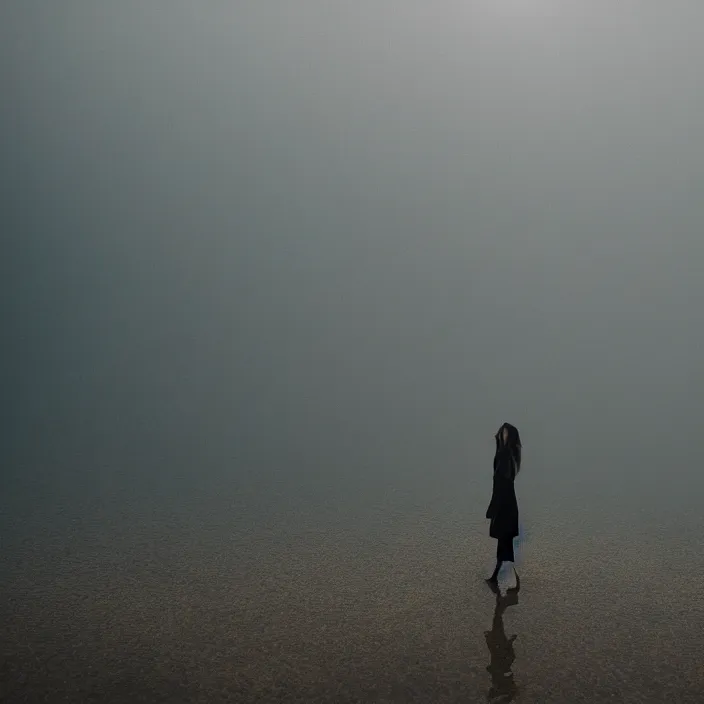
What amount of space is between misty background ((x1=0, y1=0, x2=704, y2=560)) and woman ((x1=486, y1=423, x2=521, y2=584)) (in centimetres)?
1354

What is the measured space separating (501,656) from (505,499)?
158 centimetres

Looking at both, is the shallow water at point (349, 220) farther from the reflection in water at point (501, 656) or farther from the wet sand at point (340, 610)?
the reflection in water at point (501, 656)

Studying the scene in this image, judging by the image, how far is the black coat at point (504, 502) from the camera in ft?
21.9

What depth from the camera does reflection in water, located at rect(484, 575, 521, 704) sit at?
4.96m

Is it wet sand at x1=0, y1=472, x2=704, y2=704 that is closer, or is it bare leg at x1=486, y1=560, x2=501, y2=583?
wet sand at x1=0, y1=472, x2=704, y2=704

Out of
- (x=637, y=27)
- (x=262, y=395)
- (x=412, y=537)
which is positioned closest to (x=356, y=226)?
(x=262, y=395)

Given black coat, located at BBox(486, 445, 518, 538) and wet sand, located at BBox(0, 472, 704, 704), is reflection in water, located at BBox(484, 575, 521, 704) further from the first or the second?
black coat, located at BBox(486, 445, 518, 538)

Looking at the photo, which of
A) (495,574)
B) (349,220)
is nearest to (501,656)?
(495,574)

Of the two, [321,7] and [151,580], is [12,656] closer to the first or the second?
[151,580]

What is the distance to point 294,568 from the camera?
24.2ft

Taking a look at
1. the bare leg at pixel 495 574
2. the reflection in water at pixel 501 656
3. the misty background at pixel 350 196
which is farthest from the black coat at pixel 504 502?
the misty background at pixel 350 196

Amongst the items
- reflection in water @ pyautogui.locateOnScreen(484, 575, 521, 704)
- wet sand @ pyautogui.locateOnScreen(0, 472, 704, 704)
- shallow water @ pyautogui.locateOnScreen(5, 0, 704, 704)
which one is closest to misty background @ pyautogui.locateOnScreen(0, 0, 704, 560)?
shallow water @ pyautogui.locateOnScreen(5, 0, 704, 704)

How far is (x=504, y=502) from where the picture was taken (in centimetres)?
669

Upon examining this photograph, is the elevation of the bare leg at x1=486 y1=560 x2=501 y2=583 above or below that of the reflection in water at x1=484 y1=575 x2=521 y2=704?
above
